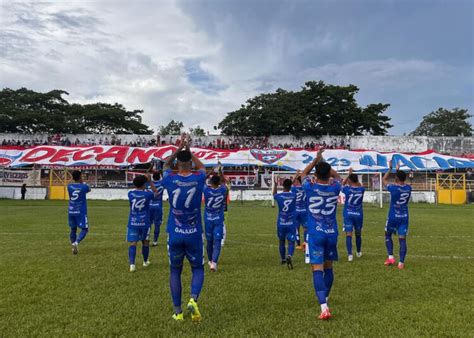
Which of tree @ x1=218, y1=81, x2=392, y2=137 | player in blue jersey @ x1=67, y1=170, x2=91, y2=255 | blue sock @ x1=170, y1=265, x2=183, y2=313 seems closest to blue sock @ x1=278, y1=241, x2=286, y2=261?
blue sock @ x1=170, y1=265, x2=183, y2=313

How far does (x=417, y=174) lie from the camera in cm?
3856

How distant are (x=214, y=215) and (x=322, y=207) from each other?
3.50 m

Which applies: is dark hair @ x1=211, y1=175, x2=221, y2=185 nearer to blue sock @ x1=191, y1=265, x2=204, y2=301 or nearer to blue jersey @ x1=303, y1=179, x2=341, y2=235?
blue jersey @ x1=303, y1=179, x2=341, y2=235

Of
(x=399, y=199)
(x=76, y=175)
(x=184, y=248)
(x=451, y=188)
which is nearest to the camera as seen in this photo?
(x=184, y=248)

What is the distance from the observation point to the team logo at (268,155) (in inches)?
1507

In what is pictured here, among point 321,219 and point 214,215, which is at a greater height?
point 321,219

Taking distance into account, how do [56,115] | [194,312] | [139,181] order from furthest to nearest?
[56,115] < [139,181] < [194,312]

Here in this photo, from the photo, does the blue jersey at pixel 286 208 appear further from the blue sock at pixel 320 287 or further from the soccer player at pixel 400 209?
the blue sock at pixel 320 287

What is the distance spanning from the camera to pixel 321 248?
19.7 feet

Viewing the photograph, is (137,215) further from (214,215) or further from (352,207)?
(352,207)

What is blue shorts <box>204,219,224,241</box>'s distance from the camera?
8914mm

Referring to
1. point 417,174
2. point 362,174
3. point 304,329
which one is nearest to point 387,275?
point 304,329

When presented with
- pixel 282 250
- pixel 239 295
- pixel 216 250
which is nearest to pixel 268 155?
pixel 282 250

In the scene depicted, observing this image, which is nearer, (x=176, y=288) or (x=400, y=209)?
(x=176, y=288)
